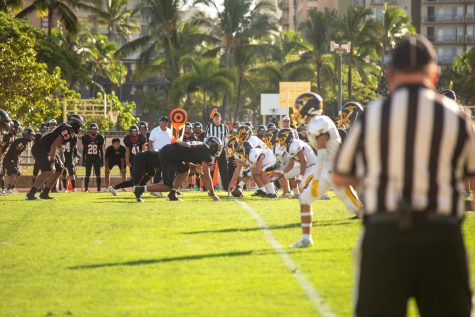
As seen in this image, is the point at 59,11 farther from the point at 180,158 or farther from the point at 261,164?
the point at 180,158

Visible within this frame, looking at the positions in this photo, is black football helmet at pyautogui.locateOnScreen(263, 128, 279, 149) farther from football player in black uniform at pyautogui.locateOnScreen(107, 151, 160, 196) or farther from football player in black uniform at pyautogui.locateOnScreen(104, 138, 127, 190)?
football player in black uniform at pyautogui.locateOnScreen(107, 151, 160, 196)

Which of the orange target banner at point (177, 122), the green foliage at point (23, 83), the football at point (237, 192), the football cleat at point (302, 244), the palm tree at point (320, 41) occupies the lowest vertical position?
the football at point (237, 192)

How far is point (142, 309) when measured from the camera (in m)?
8.36

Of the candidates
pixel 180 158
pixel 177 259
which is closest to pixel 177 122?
pixel 180 158

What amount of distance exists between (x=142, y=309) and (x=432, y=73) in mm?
3530

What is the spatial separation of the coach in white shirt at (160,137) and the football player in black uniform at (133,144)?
374cm

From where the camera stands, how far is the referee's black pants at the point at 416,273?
5273 mm

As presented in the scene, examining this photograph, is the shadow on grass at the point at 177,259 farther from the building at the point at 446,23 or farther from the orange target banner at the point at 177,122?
the building at the point at 446,23

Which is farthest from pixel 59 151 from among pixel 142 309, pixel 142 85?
pixel 142 85

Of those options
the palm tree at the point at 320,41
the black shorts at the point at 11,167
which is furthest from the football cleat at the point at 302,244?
the palm tree at the point at 320,41

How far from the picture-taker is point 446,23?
119 m

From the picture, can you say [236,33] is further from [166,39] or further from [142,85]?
[142,85]

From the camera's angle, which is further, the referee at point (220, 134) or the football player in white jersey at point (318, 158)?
the referee at point (220, 134)

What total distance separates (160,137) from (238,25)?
43.5 m
